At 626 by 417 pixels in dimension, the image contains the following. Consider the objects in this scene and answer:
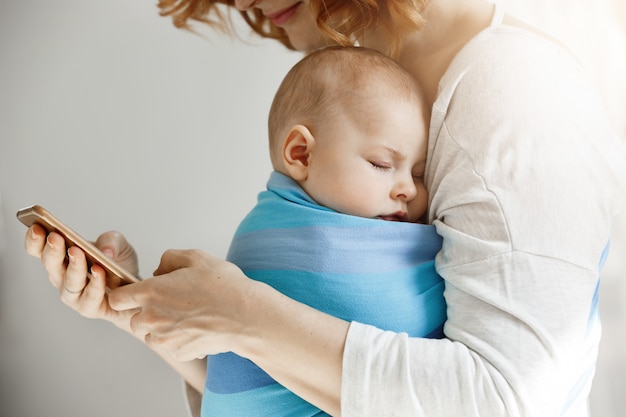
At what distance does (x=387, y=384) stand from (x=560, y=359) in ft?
0.72

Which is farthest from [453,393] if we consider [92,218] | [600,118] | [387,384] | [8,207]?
[8,207]

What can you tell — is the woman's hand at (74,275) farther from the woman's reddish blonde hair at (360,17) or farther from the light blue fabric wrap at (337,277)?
the woman's reddish blonde hair at (360,17)

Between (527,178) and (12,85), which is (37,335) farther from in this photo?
(527,178)

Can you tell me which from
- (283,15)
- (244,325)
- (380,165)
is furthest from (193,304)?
(283,15)

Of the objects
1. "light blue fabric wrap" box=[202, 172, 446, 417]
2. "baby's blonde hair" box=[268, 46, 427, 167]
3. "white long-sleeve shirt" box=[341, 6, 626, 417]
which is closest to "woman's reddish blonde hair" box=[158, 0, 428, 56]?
"baby's blonde hair" box=[268, 46, 427, 167]

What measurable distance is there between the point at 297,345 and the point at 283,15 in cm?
75

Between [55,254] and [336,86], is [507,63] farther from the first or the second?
[55,254]

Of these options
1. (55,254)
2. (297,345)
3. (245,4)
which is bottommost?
(297,345)

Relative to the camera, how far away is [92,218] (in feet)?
6.09

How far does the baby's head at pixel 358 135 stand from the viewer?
3.54ft

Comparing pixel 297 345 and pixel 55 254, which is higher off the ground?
pixel 55 254

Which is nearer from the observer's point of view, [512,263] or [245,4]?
[512,263]

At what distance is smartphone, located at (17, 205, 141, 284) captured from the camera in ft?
3.25

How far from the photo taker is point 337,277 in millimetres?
1018
